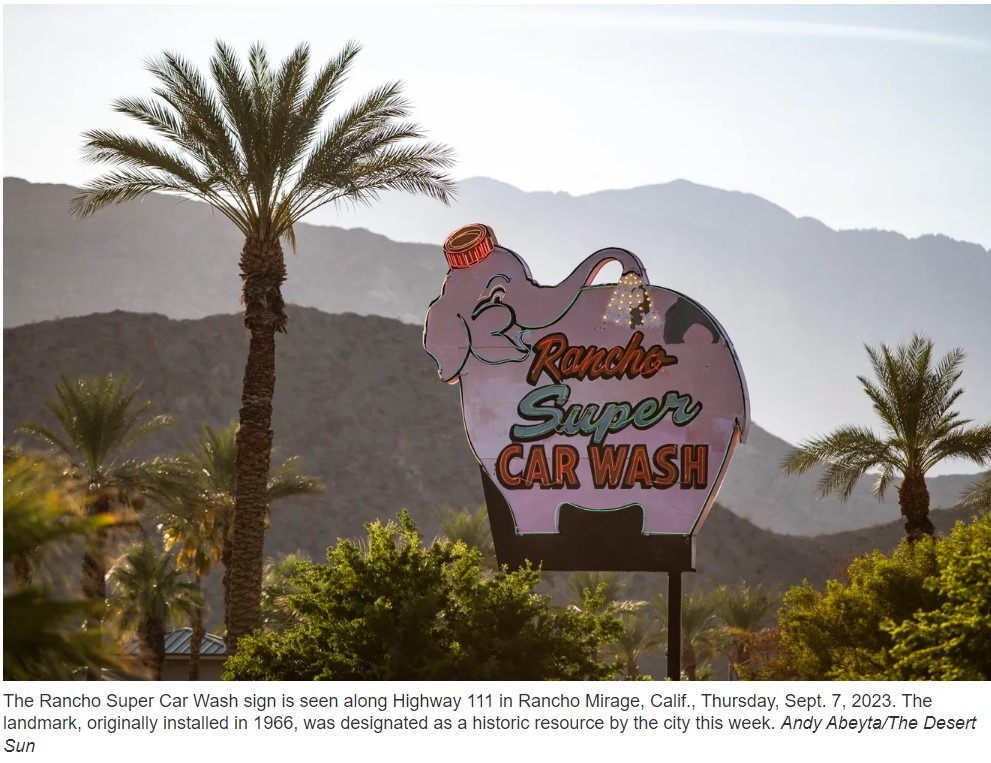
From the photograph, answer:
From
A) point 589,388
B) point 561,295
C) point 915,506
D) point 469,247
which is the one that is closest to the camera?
point 589,388

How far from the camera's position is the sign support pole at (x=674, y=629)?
20.5 meters

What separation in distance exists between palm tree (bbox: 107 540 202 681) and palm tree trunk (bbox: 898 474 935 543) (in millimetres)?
19326

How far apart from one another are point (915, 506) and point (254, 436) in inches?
612

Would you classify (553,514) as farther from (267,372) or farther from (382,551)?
(267,372)

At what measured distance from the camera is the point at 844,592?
21.3 meters

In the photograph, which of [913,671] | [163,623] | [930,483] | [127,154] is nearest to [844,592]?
[913,671]

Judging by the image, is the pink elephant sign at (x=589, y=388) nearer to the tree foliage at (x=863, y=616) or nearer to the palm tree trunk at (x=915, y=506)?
the tree foliage at (x=863, y=616)

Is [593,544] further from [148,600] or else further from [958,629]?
[148,600]

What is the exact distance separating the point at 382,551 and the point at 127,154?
10.8m

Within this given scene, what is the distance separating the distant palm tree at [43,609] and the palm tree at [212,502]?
2386 cm

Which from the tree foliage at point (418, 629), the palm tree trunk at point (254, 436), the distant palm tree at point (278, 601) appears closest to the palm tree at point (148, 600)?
the distant palm tree at point (278, 601)

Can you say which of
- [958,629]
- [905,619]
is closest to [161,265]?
[905,619]

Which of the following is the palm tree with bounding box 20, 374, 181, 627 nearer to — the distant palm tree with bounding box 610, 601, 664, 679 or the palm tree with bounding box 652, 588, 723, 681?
the distant palm tree with bounding box 610, 601, 664, 679

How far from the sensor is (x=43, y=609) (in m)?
7.71
